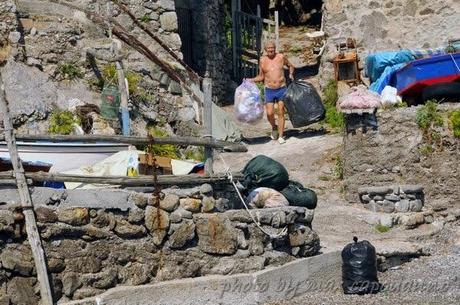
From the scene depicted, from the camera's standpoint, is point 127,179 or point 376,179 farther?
point 376,179

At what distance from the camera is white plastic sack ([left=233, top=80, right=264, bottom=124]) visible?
14.4 meters

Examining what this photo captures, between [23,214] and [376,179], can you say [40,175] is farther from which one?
[376,179]

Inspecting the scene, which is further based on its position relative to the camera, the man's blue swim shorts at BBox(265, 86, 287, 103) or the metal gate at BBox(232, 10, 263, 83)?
the metal gate at BBox(232, 10, 263, 83)

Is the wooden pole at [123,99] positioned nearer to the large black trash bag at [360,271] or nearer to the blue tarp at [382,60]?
the large black trash bag at [360,271]

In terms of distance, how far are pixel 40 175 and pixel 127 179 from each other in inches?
29.4

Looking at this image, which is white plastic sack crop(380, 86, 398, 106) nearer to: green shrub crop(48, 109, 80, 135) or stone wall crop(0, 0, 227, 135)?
stone wall crop(0, 0, 227, 135)

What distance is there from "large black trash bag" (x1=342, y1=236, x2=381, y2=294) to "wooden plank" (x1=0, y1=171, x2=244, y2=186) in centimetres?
145

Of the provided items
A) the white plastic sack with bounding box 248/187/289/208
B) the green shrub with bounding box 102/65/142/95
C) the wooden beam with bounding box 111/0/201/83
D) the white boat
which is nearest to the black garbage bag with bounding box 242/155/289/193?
the white plastic sack with bounding box 248/187/289/208

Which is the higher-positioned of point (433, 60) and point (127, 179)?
point (433, 60)

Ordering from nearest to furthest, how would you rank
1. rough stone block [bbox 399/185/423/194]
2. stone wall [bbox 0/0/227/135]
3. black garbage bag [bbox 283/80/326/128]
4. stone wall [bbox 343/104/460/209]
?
1. rough stone block [bbox 399/185/423/194]
2. stone wall [bbox 343/104/460/209]
3. stone wall [bbox 0/0/227/135]
4. black garbage bag [bbox 283/80/326/128]

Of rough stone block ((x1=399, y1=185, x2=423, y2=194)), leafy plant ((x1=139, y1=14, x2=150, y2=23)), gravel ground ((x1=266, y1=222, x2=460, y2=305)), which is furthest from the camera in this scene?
leafy plant ((x1=139, y1=14, x2=150, y2=23))

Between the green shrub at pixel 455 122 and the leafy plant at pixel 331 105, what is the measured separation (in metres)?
3.06

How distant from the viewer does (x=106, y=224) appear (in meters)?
8.01

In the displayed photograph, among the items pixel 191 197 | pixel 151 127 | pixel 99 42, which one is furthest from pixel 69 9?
pixel 191 197
